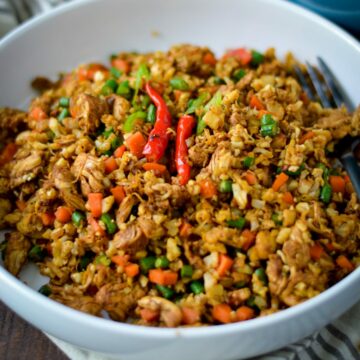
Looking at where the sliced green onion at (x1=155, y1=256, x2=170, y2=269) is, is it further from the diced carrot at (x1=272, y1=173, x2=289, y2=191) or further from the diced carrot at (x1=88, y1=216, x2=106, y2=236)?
the diced carrot at (x1=272, y1=173, x2=289, y2=191)

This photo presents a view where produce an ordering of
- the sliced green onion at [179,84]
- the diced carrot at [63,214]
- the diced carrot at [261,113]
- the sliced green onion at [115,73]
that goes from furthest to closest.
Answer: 1. the sliced green onion at [115,73]
2. the sliced green onion at [179,84]
3. the diced carrot at [261,113]
4. the diced carrot at [63,214]

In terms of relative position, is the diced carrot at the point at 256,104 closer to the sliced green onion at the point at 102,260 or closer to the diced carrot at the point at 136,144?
the diced carrot at the point at 136,144

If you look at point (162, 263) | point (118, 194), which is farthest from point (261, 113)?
point (162, 263)

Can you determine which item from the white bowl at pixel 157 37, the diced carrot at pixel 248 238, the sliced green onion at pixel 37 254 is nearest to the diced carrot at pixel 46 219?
the sliced green onion at pixel 37 254

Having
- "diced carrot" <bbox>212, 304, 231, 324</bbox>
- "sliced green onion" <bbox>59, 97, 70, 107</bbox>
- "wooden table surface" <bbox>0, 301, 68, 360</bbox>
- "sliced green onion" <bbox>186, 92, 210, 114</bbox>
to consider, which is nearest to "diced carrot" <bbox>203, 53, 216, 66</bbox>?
"sliced green onion" <bbox>186, 92, 210, 114</bbox>

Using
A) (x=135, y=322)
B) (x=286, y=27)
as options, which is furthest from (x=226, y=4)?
(x=135, y=322)
